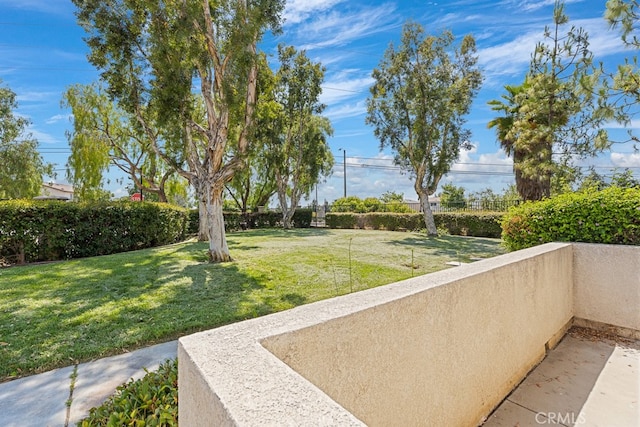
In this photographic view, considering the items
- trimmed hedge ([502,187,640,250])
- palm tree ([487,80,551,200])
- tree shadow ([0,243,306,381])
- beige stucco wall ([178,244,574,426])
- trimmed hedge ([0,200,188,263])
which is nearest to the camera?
beige stucco wall ([178,244,574,426])

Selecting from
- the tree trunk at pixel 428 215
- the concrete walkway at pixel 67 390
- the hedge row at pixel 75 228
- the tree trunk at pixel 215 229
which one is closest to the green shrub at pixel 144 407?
the concrete walkway at pixel 67 390

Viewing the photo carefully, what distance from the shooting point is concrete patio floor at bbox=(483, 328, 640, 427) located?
2.29 metres

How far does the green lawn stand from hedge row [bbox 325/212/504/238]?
24.0ft

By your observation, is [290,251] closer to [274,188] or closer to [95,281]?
[95,281]

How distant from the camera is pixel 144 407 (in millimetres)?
1721

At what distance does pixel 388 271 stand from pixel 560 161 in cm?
549

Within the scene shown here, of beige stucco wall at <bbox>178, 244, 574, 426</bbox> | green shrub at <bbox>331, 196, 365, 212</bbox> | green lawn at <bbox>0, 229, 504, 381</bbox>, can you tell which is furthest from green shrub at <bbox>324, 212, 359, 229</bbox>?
beige stucco wall at <bbox>178, 244, 574, 426</bbox>

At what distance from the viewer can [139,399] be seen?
1821mm

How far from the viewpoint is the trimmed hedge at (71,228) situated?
6785 mm

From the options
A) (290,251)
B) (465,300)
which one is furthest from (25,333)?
(290,251)

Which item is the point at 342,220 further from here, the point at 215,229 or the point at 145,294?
the point at 145,294

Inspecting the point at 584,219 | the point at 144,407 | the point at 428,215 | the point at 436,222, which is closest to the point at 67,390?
the point at 144,407

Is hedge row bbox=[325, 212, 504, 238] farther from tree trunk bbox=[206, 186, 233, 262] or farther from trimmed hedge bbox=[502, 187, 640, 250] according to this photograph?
tree trunk bbox=[206, 186, 233, 262]

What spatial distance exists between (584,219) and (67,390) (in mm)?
5738
